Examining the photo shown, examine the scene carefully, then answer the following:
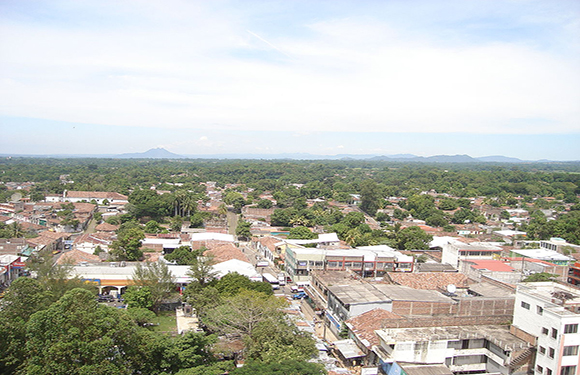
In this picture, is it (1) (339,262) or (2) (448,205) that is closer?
(1) (339,262)

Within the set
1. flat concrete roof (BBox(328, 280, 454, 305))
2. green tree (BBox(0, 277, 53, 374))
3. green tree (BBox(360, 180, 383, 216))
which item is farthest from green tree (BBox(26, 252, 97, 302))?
green tree (BBox(360, 180, 383, 216))

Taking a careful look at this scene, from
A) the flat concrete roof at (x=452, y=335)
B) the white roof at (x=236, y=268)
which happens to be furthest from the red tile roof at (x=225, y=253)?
the flat concrete roof at (x=452, y=335)

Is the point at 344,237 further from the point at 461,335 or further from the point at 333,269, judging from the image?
the point at 461,335

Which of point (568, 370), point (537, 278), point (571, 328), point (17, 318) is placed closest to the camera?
point (17, 318)

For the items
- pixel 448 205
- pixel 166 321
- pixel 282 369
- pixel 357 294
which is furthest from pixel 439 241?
pixel 282 369

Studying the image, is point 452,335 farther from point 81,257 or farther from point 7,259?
point 7,259

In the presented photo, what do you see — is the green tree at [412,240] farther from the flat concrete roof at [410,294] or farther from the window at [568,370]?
the window at [568,370]

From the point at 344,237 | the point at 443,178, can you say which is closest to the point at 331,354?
the point at 344,237
